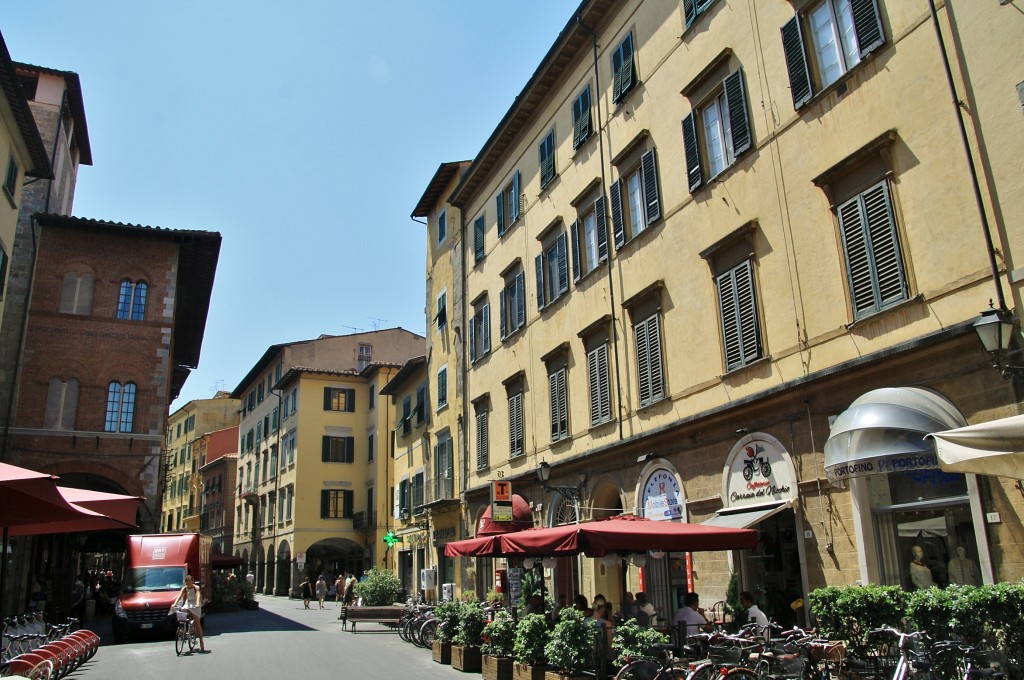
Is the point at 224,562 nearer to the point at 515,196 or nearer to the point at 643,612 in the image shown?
the point at 515,196

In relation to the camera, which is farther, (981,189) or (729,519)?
(729,519)

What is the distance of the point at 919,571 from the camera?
10695 mm

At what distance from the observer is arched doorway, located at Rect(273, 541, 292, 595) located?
50588 millimetres

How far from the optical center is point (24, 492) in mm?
8164

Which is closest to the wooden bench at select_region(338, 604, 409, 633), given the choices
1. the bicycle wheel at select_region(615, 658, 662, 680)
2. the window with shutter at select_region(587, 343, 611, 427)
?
the window with shutter at select_region(587, 343, 611, 427)

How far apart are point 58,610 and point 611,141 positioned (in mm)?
24662

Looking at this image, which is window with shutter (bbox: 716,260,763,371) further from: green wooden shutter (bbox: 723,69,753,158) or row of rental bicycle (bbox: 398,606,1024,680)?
row of rental bicycle (bbox: 398,606,1024,680)

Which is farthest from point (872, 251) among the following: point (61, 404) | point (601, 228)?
point (61, 404)

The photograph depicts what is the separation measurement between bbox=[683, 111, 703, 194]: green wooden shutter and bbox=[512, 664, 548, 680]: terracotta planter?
9.39 metres

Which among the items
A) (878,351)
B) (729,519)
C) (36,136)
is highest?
(36,136)

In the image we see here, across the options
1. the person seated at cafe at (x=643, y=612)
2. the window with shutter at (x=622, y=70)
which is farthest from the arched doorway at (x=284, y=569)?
the person seated at cafe at (x=643, y=612)

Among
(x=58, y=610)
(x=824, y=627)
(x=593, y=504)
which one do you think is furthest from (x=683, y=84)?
(x=58, y=610)

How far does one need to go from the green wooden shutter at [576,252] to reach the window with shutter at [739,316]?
19.7 feet

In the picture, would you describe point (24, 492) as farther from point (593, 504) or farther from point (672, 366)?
point (593, 504)
